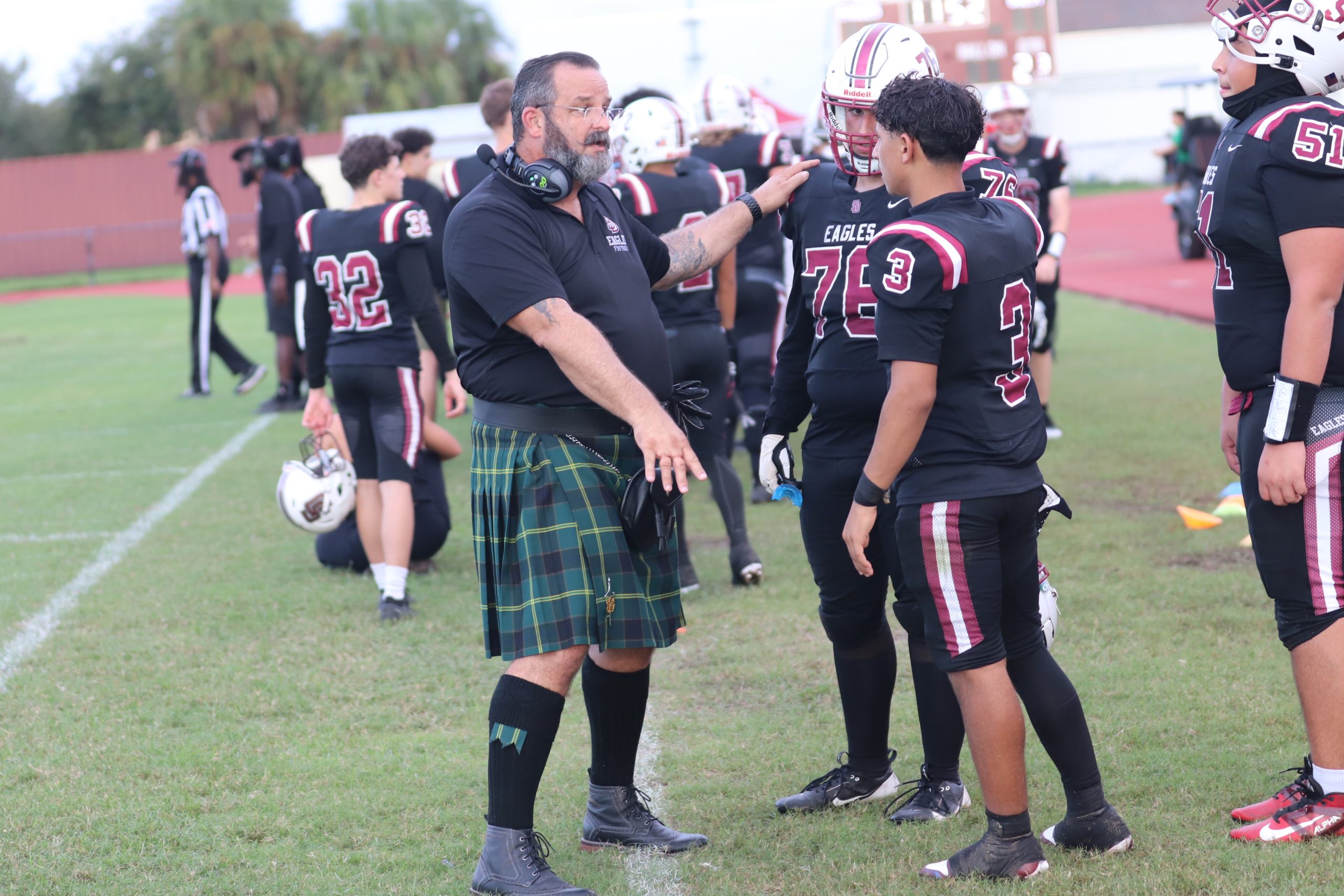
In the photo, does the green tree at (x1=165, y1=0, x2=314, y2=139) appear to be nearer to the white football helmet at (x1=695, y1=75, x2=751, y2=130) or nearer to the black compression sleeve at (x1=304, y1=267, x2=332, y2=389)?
the white football helmet at (x1=695, y1=75, x2=751, y2=130)

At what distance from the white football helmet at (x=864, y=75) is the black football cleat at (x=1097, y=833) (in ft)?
5.82

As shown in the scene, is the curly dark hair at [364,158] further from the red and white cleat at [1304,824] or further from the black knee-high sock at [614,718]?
the red and white cleat at [1304,824]

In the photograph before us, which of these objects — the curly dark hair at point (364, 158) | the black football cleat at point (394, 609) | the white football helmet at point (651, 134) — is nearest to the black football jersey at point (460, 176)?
the curly dark hair at point (364, 158)

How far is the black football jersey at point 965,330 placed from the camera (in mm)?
3078

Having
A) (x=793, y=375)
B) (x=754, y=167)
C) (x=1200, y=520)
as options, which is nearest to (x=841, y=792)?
(x=793, y=375)

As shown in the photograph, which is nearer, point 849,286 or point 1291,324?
point 1291,324

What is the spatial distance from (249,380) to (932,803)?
11.5 meters

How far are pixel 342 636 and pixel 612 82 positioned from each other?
17697 millimetres

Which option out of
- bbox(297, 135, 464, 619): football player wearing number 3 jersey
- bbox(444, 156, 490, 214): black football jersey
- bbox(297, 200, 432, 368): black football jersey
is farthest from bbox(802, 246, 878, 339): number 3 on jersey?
bbox(444, 156, 490, 214): black football jersey

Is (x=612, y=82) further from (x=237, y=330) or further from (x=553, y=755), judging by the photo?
(x=553, y=755)

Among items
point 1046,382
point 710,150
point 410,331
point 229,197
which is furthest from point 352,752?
point 229,197

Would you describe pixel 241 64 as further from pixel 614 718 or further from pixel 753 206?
pixel 614 718

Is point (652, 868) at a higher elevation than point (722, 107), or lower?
lower

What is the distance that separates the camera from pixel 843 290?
3670 millimetres
